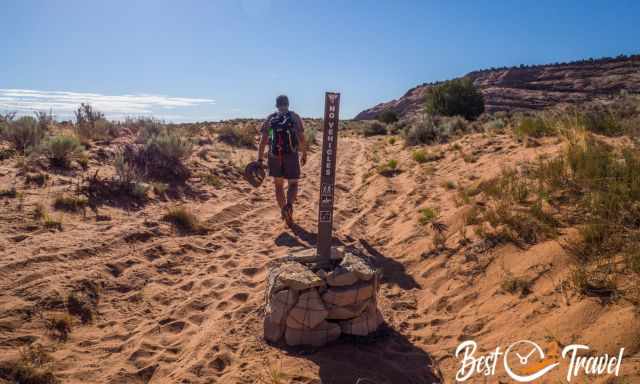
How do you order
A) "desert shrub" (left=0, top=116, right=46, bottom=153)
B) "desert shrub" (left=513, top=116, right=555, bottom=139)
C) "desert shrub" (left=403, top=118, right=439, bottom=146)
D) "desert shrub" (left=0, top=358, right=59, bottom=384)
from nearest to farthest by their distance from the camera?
"desert shrub" (left=0, top=358, right=59, bottom=384)
"desert shrub" (left=513, top=116, right=555, bottom=139)
"desert shrub" (left=0, top=116, right=46, bottom=153)
"desert shrub" (left=403, top=118, right=439, bottom=146)

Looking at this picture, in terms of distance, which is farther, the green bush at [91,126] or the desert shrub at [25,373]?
the green bush at [91,126]

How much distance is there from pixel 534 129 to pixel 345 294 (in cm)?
740

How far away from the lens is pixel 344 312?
334 centimetres

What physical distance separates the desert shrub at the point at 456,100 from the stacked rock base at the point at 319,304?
2745 centimetres

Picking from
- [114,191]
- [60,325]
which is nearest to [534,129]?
[114,191]

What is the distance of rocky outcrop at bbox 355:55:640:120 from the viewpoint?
48.5 meters

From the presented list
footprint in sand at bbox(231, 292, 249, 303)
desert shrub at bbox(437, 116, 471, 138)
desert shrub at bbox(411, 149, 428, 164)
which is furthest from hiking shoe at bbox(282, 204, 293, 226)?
desert shrub at bbox(437, 116, 471, 138)

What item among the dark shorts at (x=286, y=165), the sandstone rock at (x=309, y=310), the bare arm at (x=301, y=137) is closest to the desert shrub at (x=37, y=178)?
the dark shorts at (x=286, y=165)

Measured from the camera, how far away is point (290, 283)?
3.26 m

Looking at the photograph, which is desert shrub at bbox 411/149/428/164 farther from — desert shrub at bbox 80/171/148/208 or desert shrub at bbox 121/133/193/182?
desert shrub at bbox 80/171/148/208

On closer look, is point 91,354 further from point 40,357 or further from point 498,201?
point 498,201

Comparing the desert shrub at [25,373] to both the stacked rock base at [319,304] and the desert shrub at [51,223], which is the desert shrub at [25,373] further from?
the desert shrub at [51,223]
